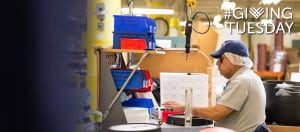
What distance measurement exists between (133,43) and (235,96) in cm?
82

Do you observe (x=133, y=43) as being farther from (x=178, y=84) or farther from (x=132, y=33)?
(x=178, y=84)

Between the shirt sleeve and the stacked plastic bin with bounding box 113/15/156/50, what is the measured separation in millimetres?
641

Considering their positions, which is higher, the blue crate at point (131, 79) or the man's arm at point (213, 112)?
the blue crate at point (131, 79)

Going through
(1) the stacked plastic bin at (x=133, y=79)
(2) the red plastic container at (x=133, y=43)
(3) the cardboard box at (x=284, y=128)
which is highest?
(2) the red plastic container at (x=133, y=43)

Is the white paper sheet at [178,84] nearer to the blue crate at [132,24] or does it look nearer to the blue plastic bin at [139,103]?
the blue plastic bin at [139,103]

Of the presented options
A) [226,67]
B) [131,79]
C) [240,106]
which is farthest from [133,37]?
[240,106]

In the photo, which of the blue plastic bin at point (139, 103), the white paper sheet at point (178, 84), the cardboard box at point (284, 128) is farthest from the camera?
the cardboard box at point (284, 128)

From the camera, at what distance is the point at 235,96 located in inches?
105

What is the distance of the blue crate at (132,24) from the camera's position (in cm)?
267

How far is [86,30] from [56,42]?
12cm

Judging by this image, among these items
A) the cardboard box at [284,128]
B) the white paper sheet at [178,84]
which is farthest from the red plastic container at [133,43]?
the cardboard box at [284,128]

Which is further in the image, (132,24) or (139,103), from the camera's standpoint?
(139,103)

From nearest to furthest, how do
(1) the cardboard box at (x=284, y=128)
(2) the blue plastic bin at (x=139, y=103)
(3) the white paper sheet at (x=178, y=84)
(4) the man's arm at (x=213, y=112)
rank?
1. (4) the man's arm at (x=213, y=112)
2. (3) the white paper sheet at (x=178, y=84)
3. (2) the blue plastic bin at (x=139, y=103)
4. (1) the cardboard box at (x=284, y=128)

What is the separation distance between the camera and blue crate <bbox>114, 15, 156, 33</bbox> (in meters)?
2.67
